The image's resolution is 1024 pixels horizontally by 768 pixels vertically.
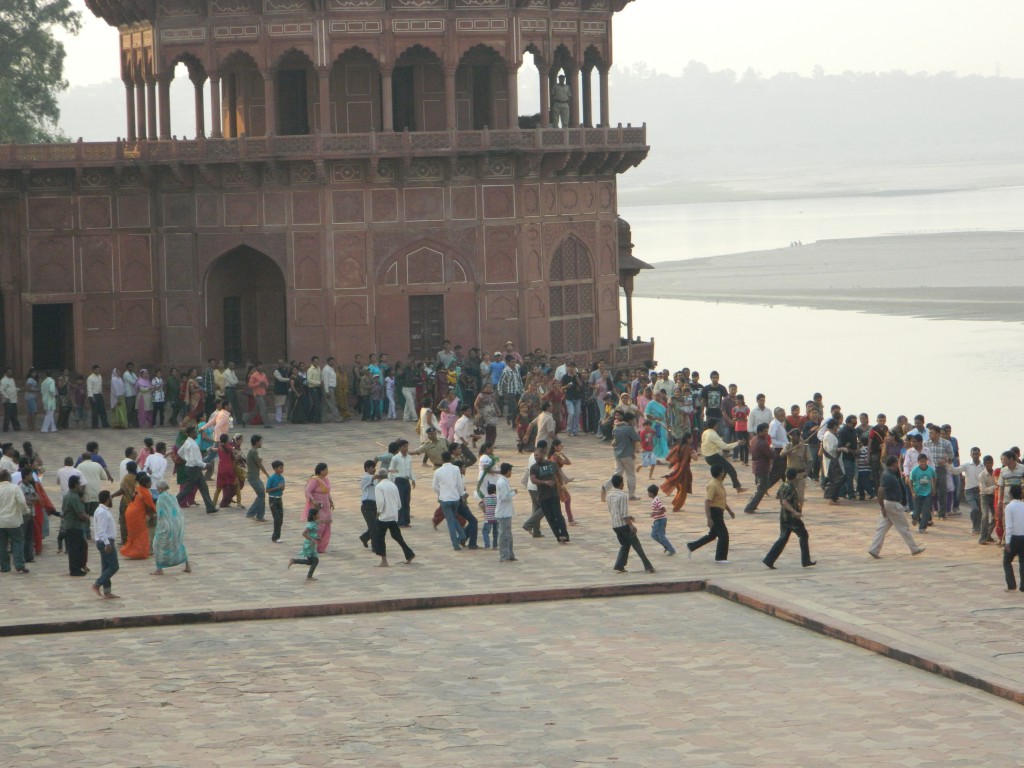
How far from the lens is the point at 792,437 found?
2362 centimetres

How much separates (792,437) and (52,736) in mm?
12090

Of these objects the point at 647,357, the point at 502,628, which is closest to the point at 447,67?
the point at 647,357

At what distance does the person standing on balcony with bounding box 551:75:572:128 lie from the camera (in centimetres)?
3719

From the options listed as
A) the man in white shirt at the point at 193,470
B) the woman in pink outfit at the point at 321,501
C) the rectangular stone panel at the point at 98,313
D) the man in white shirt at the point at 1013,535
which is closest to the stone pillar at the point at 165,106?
the rectangular stone panel at the point at 98,313

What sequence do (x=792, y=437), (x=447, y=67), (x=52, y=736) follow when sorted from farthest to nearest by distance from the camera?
(x=447, y=67)
(x=792, y=437)
(x=52, y=736)

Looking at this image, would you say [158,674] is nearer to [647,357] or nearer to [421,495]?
[421,495]

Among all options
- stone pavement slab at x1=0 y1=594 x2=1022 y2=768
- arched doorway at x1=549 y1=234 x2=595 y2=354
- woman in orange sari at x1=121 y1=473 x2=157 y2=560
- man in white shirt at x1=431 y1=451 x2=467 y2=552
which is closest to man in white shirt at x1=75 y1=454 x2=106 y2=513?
woman in orange sari at x1=121 y1=473 x2=157 y2=560

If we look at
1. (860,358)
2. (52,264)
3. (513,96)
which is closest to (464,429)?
(513,96)

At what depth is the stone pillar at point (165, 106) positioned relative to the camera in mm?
36281

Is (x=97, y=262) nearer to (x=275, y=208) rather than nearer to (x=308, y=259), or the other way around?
(x=275, y=208)

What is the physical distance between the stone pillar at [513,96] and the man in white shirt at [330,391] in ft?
21.0

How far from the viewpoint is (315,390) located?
33.3m

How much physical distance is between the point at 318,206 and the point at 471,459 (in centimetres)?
1199

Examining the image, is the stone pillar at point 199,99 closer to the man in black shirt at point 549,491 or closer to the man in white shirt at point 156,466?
the man in white shirt at point 156,466
